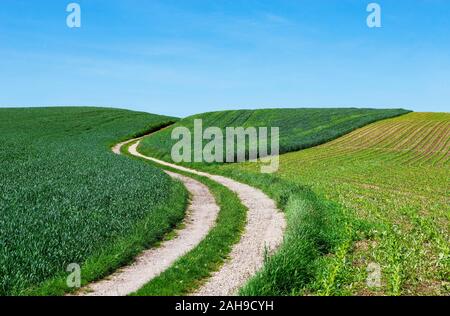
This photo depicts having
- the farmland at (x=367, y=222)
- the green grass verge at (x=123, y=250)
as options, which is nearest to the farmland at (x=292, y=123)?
the farmland at (x=367, y=222)

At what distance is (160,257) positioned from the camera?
1609 centimetres

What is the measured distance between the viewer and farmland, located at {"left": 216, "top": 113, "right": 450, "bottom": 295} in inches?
483

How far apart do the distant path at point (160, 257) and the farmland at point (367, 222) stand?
12.1ft

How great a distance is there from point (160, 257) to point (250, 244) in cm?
370

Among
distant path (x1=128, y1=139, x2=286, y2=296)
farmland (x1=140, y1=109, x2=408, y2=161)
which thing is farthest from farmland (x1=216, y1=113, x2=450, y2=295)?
farmland (x1=140, y1=109, x2=408, y2=161)

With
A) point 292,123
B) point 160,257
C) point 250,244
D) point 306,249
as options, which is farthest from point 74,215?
point 292,123

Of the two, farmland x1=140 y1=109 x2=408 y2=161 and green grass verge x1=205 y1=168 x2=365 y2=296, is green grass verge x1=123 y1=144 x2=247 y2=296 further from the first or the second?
farmland x1=140 y1=109 x2=408 y2=161

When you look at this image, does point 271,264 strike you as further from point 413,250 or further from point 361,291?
point 413,250

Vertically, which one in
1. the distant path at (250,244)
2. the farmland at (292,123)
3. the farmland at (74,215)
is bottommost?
the distant path at (250,244)

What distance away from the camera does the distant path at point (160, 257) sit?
501 inches

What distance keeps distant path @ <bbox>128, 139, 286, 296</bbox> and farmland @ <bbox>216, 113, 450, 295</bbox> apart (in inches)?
40.6

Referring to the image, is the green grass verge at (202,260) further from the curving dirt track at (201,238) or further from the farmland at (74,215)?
the farmland at (74,215)

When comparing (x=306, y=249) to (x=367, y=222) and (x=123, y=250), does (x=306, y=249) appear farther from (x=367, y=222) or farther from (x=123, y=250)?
(x=123, y=250)
